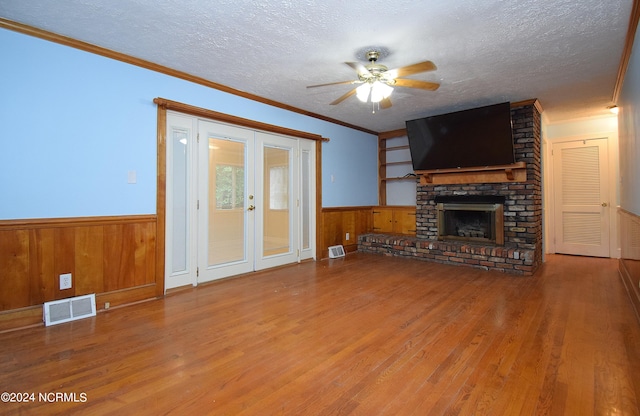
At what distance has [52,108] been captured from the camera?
8.60 ft

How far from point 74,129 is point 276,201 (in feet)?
8.14

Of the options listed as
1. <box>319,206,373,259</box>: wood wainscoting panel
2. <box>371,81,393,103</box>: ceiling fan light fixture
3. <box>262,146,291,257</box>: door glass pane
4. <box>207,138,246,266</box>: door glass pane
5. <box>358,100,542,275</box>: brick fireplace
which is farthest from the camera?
<box>319,206,373,259</box>: wood wainscoting panel

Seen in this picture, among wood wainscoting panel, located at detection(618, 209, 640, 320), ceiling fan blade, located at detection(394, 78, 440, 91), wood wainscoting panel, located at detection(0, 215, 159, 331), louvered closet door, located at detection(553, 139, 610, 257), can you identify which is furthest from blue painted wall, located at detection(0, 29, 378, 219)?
louvered closet door, located at detection(553, 139, 610, 257)

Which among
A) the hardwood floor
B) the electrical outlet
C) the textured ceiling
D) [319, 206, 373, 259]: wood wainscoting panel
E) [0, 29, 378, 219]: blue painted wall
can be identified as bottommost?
the hardwood floor

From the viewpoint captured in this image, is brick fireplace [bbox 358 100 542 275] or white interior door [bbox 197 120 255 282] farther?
brick fireplace [bbox 358 100 542 275]

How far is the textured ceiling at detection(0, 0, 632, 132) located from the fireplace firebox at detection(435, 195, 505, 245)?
170 centimetres

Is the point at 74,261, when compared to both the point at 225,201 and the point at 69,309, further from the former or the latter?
the point at 225,201

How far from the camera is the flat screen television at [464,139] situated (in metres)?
4.31

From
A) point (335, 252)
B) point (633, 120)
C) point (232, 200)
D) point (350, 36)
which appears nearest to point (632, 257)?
point (633, 120)

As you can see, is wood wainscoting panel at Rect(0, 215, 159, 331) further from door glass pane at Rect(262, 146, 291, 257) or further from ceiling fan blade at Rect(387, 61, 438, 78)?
ceiling fan blade at Rect(387, 61, 438, 78)

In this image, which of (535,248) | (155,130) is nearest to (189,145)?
(155,130)

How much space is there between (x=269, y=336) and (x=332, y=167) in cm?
359

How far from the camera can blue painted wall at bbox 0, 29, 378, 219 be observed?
2.46 m

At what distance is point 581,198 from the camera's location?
5297 millimetres
